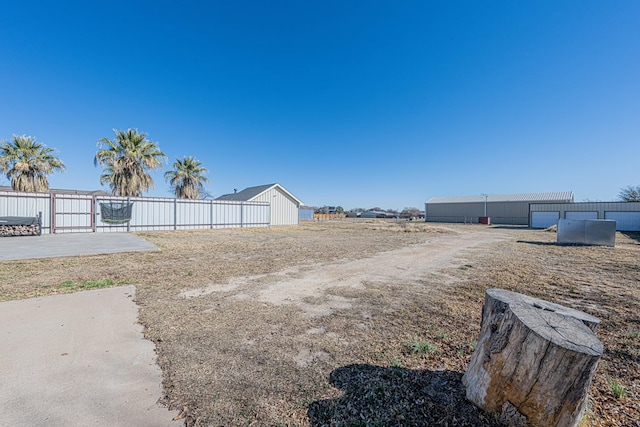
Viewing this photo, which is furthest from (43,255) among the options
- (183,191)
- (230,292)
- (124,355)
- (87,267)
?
(183,191)

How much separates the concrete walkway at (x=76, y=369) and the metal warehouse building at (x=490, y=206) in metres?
42.4

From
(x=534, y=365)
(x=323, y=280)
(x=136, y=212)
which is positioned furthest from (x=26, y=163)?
(x=534, y=365)

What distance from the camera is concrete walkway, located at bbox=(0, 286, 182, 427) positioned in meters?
1.86

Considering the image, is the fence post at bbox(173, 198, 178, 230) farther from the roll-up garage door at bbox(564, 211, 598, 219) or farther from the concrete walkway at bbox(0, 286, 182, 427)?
the roll-up garage door at bbox(564, 211, 598, 219)

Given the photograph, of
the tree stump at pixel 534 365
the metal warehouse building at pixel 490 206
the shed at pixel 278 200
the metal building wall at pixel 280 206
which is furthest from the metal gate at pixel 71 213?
the metal warehouse building at pixel 490 206

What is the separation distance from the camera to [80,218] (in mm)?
14602

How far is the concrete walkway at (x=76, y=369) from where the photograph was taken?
6.11 ft

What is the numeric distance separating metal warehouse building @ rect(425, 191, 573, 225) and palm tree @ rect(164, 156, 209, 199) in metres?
36.2

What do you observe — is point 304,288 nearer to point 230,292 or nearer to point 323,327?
point 230,292

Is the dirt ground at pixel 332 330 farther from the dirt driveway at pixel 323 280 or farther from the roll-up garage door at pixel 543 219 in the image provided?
the roll-up garage door at pixel 543 219

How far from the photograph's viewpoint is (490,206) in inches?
1534

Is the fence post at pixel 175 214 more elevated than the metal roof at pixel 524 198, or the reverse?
the metal roof at pixel 524 198

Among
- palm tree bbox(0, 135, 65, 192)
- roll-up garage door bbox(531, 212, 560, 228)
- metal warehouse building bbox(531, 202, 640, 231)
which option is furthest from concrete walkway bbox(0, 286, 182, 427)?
roll-up garage door bbox(531, 212, 560, 228)

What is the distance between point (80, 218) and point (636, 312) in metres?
21.1
